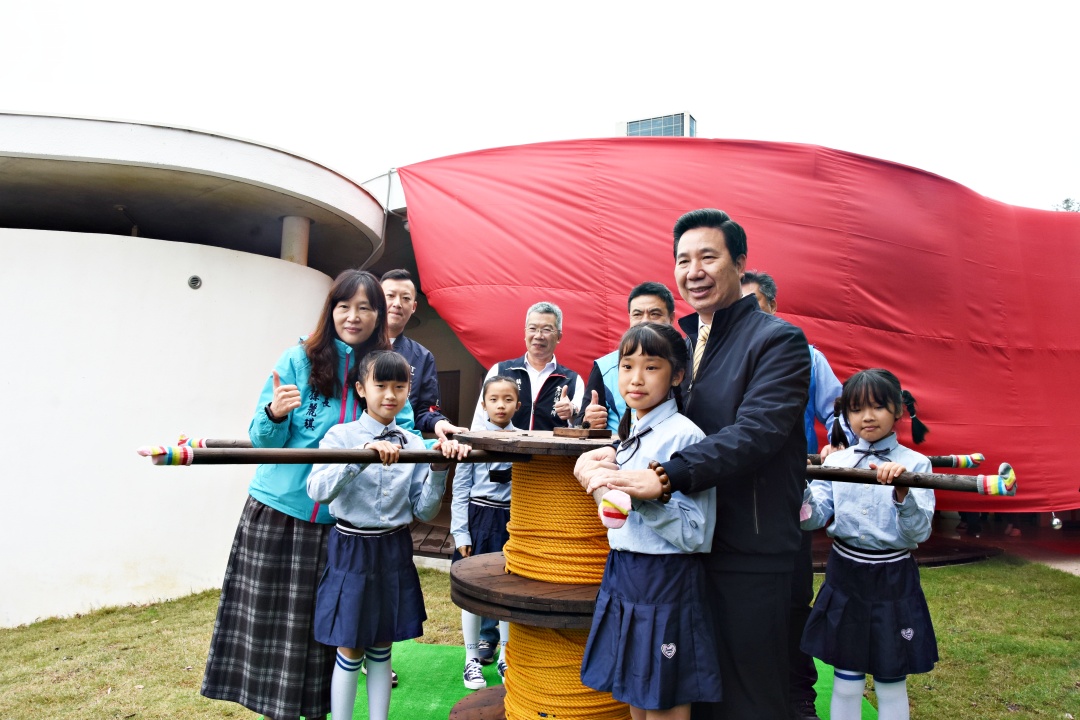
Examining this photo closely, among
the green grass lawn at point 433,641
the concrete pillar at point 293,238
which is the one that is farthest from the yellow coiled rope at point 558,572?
the concrete pillar at point 293,238

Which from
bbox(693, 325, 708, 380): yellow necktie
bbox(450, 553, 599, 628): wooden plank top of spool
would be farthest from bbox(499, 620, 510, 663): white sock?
bbox(693, 325, 708, 380): yellow necktie

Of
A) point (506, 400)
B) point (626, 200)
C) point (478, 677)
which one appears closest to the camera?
point (506, 400)

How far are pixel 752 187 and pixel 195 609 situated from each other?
5.39 m

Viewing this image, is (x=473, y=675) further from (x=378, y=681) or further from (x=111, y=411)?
(x=111, y=411)

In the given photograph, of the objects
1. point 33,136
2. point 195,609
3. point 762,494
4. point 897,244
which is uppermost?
point 33,136

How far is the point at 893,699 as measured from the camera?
2.49 metres

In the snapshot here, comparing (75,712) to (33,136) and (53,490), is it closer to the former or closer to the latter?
(53,490)

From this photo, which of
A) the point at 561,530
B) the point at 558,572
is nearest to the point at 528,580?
the point at 558,572

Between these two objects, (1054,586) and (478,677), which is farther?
(1054,586)

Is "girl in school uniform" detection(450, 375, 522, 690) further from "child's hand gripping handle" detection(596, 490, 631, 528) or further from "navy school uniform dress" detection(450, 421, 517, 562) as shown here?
"child's hand gripping handle" detection(596, 490, 631, 528)

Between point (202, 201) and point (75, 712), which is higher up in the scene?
point (202, 201)

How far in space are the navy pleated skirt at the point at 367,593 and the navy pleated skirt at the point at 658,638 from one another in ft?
2.97

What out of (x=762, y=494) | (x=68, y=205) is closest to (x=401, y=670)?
(x=762, y=494)

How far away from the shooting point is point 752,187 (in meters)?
5.60
